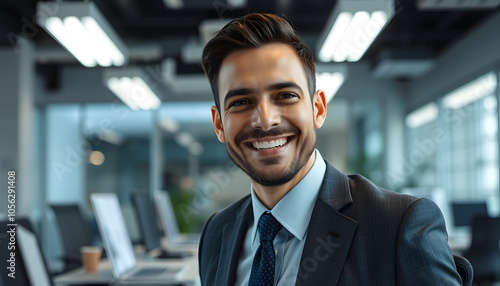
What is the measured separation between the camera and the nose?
1.04 meters

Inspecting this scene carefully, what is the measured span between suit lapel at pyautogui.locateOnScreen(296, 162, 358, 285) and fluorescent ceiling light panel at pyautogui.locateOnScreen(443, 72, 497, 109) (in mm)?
4831

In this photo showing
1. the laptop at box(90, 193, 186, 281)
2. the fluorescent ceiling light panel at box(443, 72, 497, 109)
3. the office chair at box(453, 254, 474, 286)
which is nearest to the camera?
the office chair at box(453, 254, 474, 286)

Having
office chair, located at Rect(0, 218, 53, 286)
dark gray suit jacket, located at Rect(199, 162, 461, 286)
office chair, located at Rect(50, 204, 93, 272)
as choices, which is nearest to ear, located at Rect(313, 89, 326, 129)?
dark gray suit jacket, located at Rect(199, 162, 461, 286)

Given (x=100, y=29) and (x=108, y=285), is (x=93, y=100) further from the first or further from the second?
(x=108, y=285)

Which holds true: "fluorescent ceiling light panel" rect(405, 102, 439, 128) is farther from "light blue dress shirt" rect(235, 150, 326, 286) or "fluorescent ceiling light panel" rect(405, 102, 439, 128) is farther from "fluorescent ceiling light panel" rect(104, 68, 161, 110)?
"light blue dress shirt" rect(235, 150, 326, 286)

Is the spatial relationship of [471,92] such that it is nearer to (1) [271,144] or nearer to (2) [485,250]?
(2) [485,250]

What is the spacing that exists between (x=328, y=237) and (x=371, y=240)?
94mm

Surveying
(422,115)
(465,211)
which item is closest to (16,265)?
(465,211)

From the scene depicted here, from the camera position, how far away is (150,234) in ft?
A: 11.2

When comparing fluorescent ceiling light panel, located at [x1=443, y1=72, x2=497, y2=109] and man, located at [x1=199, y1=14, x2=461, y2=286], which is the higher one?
fluorescent ceiling light panel, located at [x1=443, y1=72, x2=497, y2=109]

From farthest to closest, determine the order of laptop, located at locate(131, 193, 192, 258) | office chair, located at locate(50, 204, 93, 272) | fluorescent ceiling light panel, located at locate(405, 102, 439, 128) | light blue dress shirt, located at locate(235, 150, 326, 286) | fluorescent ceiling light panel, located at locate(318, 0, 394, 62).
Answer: fluorescent ceiling light panel, located at locate(405, 102, 439, 128)
office chair, located at locate(50, 204, 93, 272)
fluorescent ceiling light panel, located at locate(318, 0, 394, 62)
laptop, located at locate(131, 193, 192, 258)
light blue dress shirt, located at locate(235, 150, 326, 286)

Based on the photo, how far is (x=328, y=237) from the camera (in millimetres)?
1038

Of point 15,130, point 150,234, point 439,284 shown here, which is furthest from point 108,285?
point 15,130

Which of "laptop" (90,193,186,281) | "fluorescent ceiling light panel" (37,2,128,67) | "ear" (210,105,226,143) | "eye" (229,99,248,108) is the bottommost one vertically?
"laptop" (90,193,186,281)
